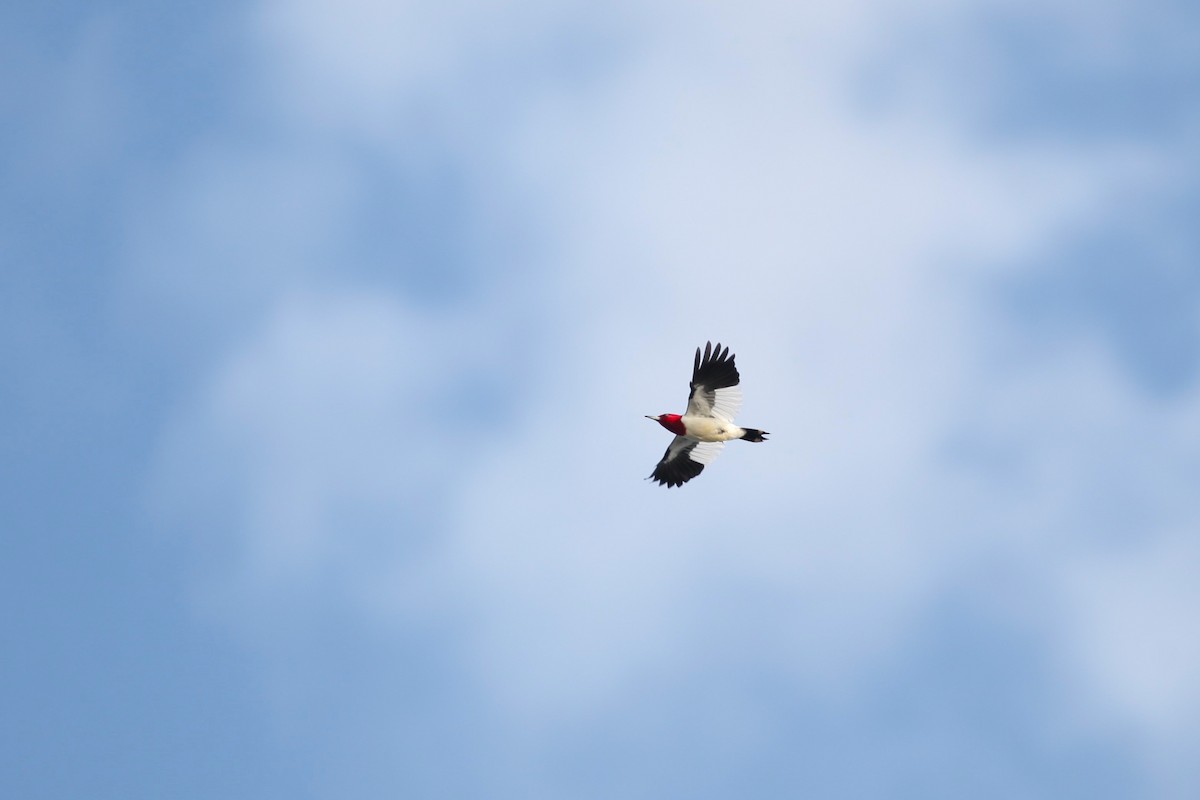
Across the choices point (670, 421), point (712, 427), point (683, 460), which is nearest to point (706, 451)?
point (683, 460)

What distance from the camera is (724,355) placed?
46406mm

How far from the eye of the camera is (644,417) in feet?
155

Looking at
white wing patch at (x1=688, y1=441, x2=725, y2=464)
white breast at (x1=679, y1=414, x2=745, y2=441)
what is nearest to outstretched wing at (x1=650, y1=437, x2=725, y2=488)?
white wing patch at (x1=688, y1=441, x2=725, y2=464)

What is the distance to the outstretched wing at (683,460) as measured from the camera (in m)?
48.4

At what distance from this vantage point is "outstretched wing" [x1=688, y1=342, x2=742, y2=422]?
152ft

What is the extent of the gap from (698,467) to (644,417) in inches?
107

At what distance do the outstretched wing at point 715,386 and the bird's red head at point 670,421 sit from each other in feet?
2.19

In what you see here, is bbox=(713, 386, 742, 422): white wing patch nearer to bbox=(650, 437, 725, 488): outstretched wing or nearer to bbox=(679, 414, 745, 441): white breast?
bbox=(679, 414, 745, 441): white breast

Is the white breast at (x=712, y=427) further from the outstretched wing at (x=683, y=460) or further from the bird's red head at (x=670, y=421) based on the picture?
the outstretched wing at (x=683, y=460)

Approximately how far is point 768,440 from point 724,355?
316 centimetres

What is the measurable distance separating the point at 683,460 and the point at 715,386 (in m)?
3.34

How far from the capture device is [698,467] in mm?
48438

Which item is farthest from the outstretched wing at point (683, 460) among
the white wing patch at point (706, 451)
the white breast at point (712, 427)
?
the white breast at point (712, 427)

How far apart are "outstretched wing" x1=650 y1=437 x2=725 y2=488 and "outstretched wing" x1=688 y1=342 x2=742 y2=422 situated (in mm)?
1542
